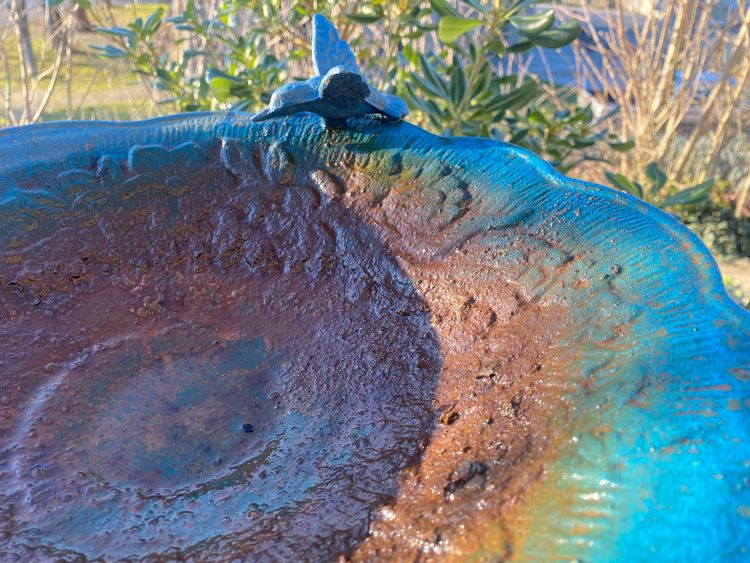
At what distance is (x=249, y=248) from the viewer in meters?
1.52

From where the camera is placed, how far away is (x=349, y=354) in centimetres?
130

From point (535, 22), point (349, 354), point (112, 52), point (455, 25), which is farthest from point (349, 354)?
point (112, 52)

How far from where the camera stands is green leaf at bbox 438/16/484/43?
1.75 meters

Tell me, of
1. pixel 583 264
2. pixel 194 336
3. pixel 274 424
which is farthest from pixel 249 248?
pixel 583 264

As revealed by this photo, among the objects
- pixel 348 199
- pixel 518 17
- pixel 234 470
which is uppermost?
pixel 518 17

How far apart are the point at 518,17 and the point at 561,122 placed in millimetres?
545

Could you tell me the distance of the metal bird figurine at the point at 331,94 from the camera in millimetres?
1408

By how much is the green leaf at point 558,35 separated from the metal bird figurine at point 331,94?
501mm

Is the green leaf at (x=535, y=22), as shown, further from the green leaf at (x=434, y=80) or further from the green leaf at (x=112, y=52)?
the green leaf at (x=112, y=52)

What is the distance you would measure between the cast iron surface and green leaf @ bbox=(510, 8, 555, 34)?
21.4 inches

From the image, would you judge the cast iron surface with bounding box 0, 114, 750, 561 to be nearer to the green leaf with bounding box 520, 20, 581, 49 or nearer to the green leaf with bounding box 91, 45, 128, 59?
the green leaf with bounding box 520, 20, 581, 49

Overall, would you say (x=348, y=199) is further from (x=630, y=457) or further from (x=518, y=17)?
(x=630, y=457)

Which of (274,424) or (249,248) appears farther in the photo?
(249,248)

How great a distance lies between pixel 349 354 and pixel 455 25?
0.98m
